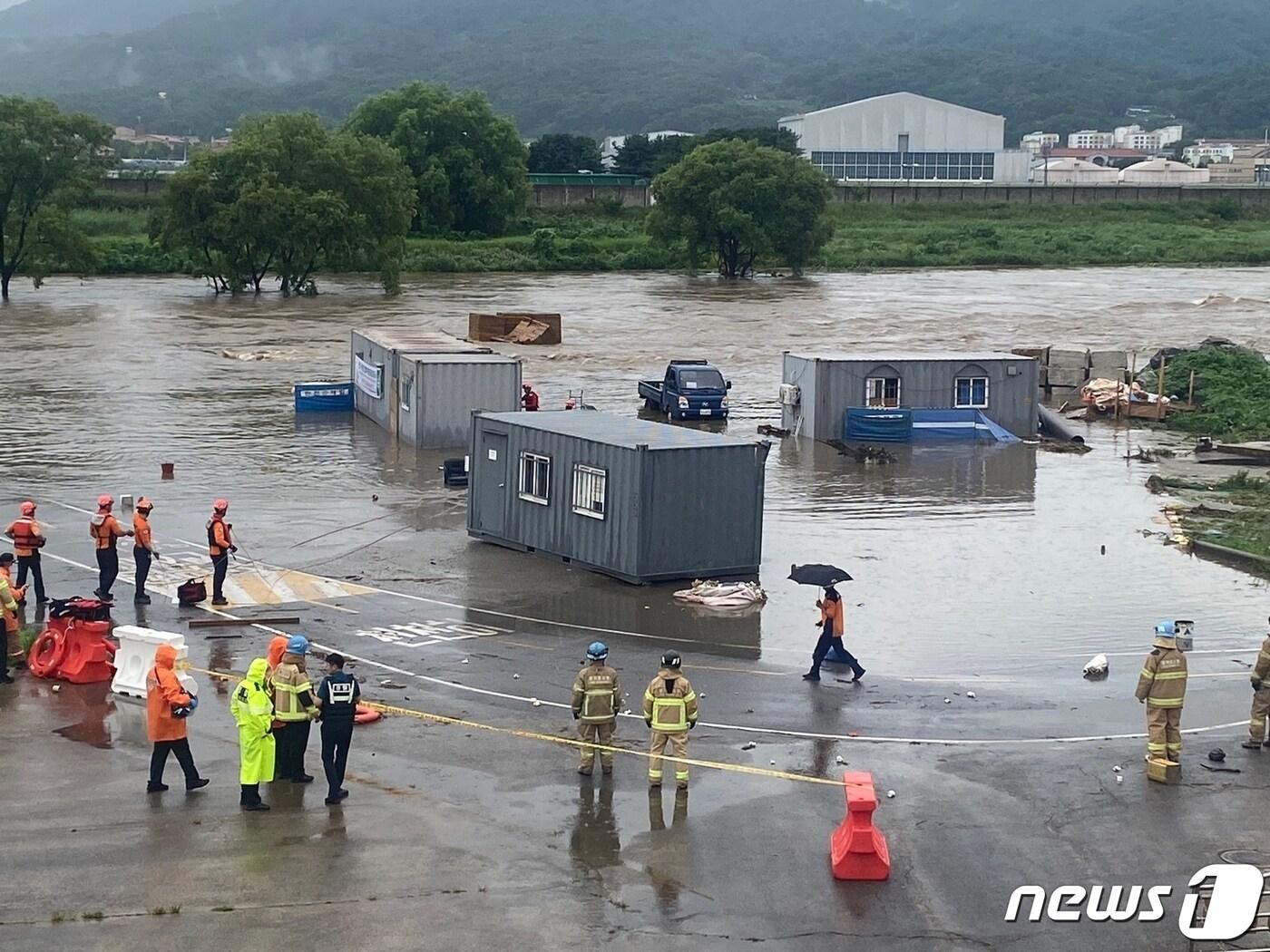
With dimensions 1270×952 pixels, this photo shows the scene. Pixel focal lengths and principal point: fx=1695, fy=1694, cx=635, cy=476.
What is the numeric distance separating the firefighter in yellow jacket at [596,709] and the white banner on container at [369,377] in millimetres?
26933

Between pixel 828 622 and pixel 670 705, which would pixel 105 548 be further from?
pixel 670 705

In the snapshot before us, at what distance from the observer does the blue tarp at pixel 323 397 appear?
146 feet

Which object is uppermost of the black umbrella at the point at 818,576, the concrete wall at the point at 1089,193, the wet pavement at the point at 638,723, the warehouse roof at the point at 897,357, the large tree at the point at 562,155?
the large tree at the point at 562,155

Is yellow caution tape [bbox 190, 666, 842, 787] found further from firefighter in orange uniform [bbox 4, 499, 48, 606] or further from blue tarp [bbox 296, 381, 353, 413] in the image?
blue tarp [bbox 296, 381, 353, 413]

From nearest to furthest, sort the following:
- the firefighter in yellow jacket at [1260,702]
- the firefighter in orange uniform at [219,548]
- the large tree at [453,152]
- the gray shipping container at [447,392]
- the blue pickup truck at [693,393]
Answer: the firefighter in yellow jacket at [1260,702], the firefighter in orange uniform at [219,548], the gray shipping container at [447,392], the blue pickup truck at [693,393], the large tree at [453,152]

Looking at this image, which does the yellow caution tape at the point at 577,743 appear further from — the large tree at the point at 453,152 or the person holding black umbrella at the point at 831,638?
the large tree at the point at 453,152

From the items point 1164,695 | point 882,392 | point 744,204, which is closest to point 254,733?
point 1164,695

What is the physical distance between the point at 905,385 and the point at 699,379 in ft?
19.7

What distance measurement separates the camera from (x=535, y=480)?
85.2 ft

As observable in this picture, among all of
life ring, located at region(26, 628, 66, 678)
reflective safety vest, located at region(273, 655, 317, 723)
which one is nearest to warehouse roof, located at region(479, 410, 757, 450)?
life ring, located at region(26, 628, 66, 678)

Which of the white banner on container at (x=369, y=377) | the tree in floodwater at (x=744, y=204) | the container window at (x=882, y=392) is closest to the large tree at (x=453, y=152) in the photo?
the tree in floodwater at (x=744, y=204)

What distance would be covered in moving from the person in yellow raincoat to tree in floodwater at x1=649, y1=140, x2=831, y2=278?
271 ft

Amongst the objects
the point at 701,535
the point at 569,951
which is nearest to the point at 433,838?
the point at 569,951

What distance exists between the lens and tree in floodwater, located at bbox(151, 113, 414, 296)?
80438 mm
